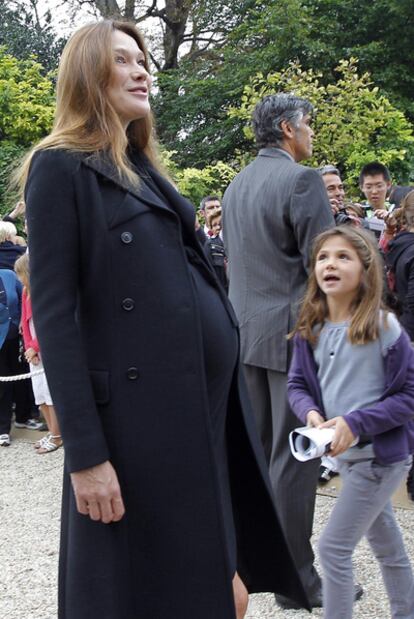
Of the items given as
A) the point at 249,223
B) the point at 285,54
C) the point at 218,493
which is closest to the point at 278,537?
the point at 218,493

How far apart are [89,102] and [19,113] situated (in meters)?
10.7

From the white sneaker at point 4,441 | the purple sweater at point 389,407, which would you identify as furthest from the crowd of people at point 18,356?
the purple sweater at point 389,407

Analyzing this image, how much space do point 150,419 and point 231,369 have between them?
34cm

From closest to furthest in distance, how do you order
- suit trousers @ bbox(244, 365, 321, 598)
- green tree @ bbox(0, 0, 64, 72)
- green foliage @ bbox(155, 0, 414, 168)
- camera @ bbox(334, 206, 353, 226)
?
suit trousers @ bbox(244, 365, 321, 598)
camera @ bbox(334, 206, 353, 226)
green foliage @ bbox(155, 0, 414, 168)
green tree @ bbox(0, 0, 64, 72)

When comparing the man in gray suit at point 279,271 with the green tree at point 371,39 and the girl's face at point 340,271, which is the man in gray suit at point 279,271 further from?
the green tree at point 371,39

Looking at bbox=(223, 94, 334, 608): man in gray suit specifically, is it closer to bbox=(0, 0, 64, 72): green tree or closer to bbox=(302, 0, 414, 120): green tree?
bbox=(302, 0, 414, 120): green tree

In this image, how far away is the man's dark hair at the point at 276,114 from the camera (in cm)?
357

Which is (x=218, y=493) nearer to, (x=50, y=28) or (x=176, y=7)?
(x=50, y=28)

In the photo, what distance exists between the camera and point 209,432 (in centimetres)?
201

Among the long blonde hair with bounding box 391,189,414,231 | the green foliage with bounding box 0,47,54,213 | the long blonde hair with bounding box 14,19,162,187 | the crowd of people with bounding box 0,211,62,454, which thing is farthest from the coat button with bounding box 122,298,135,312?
the green foliage with bounding box 0,47,54,213

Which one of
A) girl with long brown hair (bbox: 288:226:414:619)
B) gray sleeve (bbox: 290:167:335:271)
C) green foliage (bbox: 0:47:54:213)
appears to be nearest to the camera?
girl with long brown hair (bbox: 288:226:414:619)

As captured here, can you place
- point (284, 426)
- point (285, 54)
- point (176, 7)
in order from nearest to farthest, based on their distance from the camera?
point (284, 426) < point (285, 54) < point (176, 7)

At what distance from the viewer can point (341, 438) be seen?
2582 mm

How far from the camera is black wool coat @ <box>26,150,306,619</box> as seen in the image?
1893 millimetres
